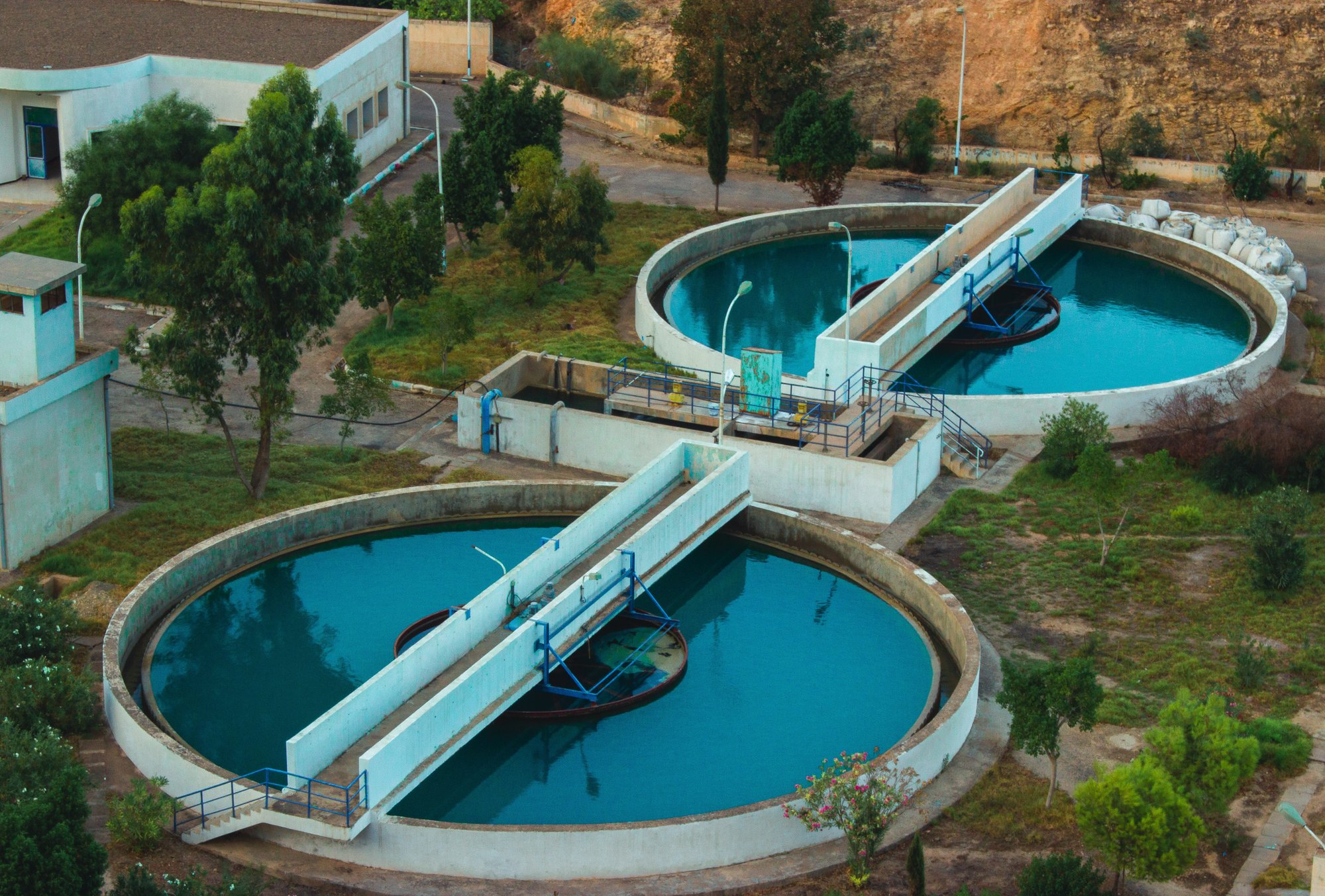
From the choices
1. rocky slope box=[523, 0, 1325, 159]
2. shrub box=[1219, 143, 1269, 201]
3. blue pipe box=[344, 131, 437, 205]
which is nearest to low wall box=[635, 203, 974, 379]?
shrub box=[1219, 143, 1269, 201]

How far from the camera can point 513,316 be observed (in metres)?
47.9

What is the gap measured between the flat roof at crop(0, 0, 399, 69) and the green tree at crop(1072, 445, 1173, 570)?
3033 cm

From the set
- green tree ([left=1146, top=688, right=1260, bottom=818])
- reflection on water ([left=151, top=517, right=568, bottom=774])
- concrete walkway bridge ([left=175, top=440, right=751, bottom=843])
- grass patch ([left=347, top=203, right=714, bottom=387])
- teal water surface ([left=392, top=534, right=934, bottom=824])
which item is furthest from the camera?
grass patch ([left=347, top=203, right=714, bottom=387])

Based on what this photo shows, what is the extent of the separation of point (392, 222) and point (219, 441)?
28.5ft

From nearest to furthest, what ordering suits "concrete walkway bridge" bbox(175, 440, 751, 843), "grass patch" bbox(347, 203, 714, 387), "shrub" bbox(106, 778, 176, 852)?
"shrub" bbox(106, 778, 176, 852) < "concrete walkway bridge" bbox(175, 440, 751, 843) < "grass patch" bbox(347, 203, 714, 387)

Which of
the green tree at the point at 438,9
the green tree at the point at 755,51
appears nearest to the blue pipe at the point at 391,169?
the green tree at the point at 755,51

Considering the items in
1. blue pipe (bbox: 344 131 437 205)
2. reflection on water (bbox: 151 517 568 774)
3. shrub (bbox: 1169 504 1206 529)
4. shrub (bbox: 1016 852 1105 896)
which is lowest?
reflection on water (bbox: 151 517 568 774)

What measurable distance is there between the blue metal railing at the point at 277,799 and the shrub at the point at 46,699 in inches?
117

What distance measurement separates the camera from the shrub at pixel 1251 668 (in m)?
30.4

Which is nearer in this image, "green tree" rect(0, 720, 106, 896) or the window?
"green tree" rect(0, 720, 106, 896)

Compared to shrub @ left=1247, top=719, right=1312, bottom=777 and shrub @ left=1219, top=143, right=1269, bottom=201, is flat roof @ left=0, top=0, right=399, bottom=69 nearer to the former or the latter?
shrub @ left=1219, top=143, right=1269, bottom=201

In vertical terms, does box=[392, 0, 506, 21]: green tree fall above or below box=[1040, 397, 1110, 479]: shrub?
above

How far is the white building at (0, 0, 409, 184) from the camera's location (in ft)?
173

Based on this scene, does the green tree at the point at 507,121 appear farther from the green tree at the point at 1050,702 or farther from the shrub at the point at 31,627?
the green tree at the point at 1050,702
